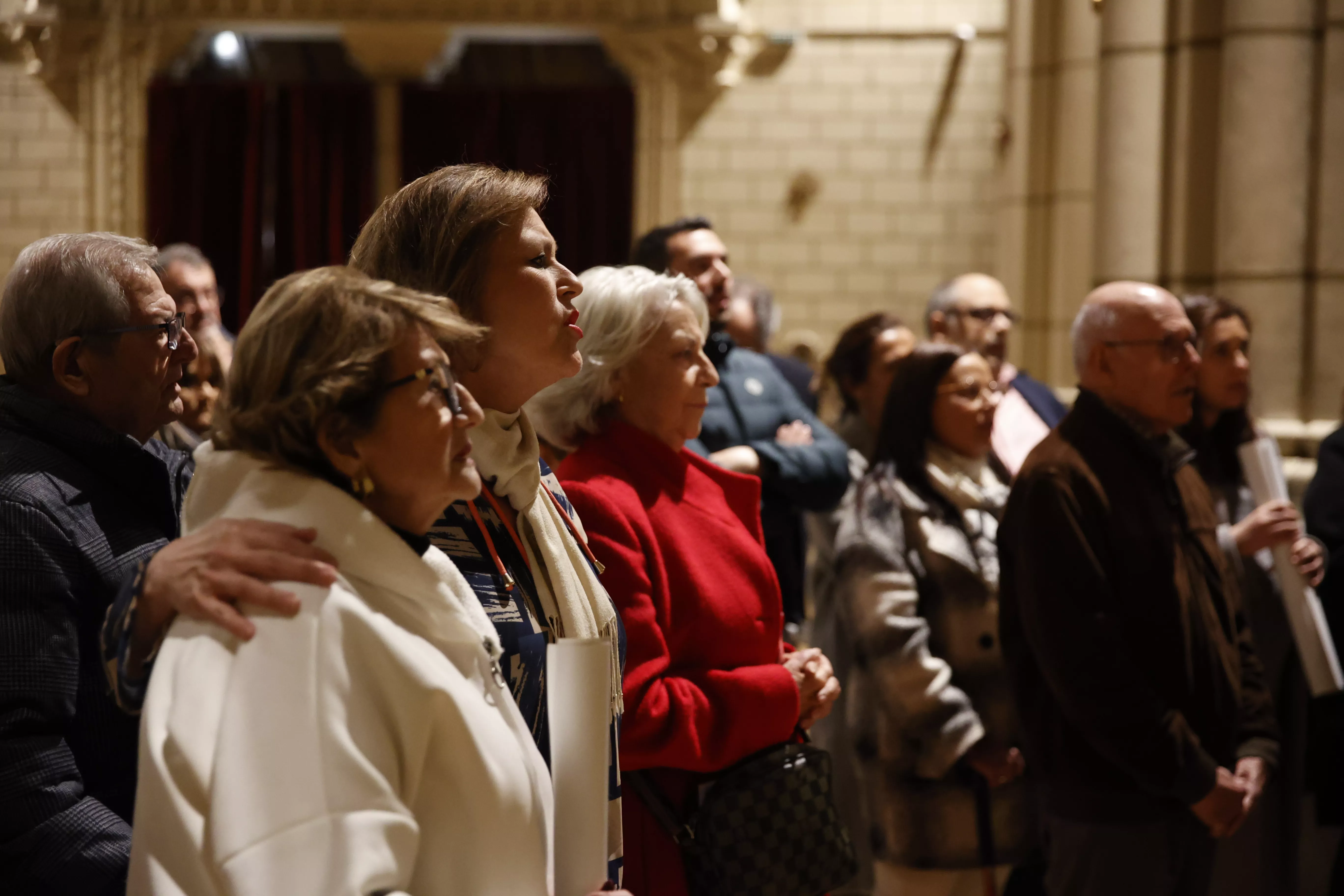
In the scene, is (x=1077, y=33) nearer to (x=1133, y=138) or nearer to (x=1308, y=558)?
(x=1133, y=138)

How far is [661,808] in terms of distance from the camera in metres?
1.93

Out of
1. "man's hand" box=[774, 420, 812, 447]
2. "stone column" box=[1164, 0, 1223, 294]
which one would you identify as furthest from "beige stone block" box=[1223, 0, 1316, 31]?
"man's hand" box=[774, 420, 812, 447]

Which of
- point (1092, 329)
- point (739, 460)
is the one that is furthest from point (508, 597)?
point (1092, 329)

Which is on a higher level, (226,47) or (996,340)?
(226,47)

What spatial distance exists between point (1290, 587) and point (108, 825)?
261 centimetres

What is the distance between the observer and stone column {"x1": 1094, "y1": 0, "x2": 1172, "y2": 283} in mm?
4406

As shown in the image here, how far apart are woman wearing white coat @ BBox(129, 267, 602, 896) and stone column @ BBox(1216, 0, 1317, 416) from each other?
139 inches

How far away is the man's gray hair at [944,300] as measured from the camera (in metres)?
4.59

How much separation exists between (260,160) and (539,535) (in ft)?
28.3

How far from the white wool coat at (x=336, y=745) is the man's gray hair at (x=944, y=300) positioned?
363 centimetres

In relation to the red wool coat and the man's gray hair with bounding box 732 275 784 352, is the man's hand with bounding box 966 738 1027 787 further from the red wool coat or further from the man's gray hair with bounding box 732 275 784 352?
the man's gray hair with bounding box 732 275 784 352

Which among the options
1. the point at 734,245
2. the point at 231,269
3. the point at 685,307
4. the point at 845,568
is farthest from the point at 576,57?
the point at 685,307

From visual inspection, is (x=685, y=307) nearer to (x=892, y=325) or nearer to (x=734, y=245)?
(x=892, y=325)

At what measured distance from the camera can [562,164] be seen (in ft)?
30.6
